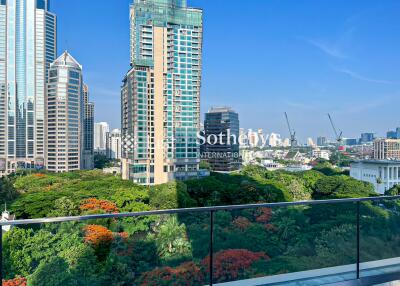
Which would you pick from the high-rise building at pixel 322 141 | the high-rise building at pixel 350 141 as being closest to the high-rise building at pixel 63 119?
the high-rise building at pixel 322 141

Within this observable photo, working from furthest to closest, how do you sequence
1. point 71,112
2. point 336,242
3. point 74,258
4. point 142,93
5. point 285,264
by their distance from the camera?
point 71,112 → point 142,93 → point 336,242 → point 285,264 → point 74,258

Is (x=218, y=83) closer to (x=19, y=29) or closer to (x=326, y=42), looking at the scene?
(x=326, y=42)

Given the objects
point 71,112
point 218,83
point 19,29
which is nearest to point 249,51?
point 218,83

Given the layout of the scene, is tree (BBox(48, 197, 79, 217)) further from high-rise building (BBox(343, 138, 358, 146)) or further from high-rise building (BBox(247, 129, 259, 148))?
high-rise building (BBox(343, 138, 358, 146))

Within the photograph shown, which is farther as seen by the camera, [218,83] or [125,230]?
[218,83]

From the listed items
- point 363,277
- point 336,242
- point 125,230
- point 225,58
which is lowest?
point 363,277
